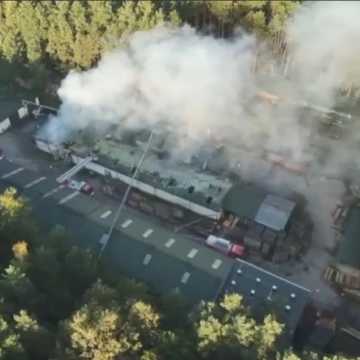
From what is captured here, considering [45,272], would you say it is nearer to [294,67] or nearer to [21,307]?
[21,307]

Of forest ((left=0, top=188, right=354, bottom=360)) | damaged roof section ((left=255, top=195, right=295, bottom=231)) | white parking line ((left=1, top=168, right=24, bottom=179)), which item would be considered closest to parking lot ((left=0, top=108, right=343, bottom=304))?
white parking line ((left=1, top=168, right=24, bottom=179))

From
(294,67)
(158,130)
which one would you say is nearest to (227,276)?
(158,130)

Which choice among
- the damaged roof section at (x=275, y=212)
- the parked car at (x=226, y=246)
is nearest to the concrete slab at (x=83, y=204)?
the parked car at (x=226, y=246)

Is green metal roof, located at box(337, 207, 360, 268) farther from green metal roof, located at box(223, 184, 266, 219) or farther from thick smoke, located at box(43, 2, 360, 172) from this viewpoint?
thick smoke, located at box(43, 2, 360, 172)

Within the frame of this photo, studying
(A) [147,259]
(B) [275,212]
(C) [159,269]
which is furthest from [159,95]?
(C) [159,269]

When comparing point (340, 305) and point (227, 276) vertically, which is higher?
point (227, 276)

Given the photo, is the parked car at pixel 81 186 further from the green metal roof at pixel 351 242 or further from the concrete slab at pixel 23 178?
the green metal roof at pixel 351 242
